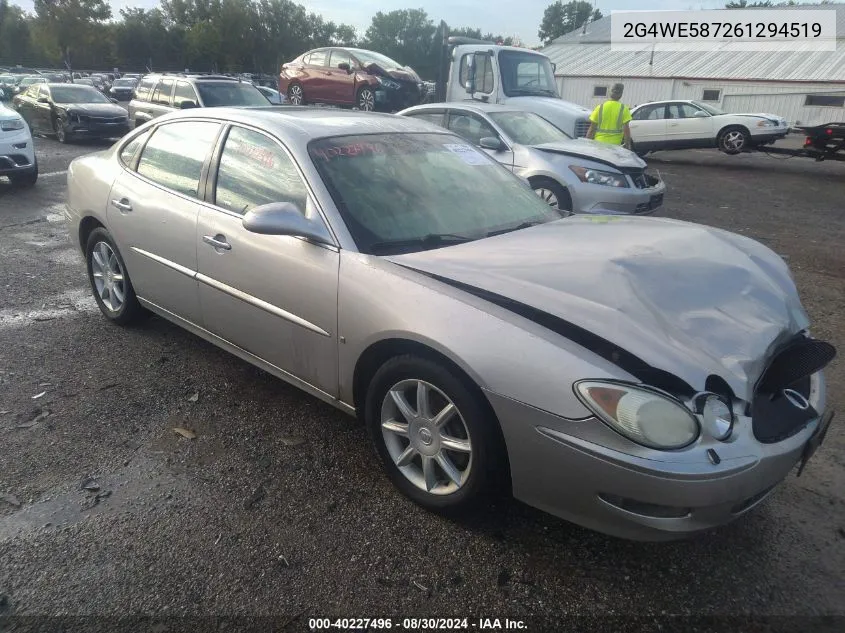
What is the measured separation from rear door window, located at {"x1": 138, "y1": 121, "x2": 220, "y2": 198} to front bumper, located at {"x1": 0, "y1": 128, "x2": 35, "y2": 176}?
6.61 meters

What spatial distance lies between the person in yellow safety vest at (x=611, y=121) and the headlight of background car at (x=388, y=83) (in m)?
5.28

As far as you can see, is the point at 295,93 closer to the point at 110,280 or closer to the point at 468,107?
the point at 468,107

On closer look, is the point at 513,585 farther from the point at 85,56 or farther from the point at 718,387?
the point at 85,56

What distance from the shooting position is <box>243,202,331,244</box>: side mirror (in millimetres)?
2689

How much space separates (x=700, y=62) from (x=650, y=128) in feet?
61.1

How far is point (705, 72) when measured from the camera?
100.0 feet

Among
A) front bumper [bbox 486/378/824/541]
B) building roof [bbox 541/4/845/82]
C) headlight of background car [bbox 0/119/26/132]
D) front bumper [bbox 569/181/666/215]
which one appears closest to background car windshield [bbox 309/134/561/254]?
front bumper [bbox 486/378/824/541]

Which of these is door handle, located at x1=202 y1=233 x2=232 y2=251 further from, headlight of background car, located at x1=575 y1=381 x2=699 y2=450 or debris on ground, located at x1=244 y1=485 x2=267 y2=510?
headlight of background car, located at x1=575 y1=381 x2=699 y2=450

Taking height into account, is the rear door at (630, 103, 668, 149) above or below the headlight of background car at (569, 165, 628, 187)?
below

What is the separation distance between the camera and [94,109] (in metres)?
14.7

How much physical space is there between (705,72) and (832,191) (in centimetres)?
2205

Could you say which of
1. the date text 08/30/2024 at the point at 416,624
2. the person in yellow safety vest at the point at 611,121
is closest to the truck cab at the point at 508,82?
the person in yellow safety vest at the point at 611,121

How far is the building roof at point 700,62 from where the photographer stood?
92.6 ft

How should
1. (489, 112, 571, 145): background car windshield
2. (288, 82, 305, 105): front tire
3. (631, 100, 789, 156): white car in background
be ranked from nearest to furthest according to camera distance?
(489, 112, 571, 145): background car windshield, (288, 82, 305, 105): front tire, (631, 100, 789, 156): white car in background
